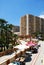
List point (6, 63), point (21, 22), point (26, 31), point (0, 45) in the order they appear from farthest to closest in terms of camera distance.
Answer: point (21, 22) < point (26, 31) < point (0, 45) < point (6, 63)

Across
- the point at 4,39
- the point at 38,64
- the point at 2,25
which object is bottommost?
the point at 38,64

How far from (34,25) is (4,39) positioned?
4458 inches

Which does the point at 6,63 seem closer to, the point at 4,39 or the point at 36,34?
the point at 4,39

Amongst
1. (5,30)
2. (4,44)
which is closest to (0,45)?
(4,44)

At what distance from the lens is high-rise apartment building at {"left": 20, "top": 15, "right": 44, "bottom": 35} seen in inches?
6132

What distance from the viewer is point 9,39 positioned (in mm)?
52250

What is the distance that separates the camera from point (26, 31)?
156125 mm

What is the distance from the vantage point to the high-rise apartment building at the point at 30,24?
155750mm

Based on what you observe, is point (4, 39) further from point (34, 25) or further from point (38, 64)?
point (34, 25)

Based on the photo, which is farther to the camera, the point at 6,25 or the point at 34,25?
the point at 34,25

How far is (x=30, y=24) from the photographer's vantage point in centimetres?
15825

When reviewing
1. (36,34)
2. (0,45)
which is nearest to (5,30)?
(0,45)

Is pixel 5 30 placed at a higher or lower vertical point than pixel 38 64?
higher

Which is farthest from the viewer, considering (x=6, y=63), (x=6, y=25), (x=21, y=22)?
(x=21, y=22)
